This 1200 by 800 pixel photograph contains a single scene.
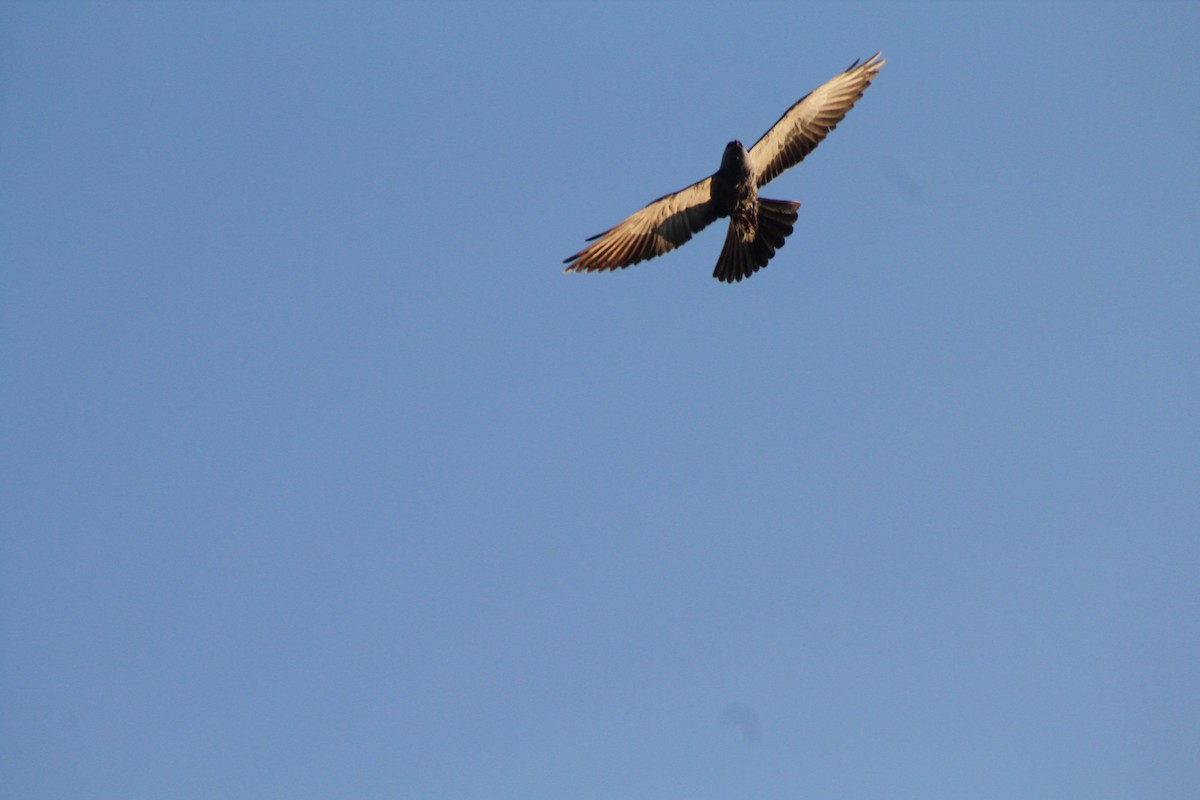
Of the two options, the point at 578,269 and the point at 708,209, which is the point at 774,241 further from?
the point at 578,269

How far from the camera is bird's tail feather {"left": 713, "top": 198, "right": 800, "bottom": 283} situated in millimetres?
13586

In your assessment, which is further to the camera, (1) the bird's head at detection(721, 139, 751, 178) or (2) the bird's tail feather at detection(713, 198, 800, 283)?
(2) the bird's tail feather at detection(713, 198, 800, 283)

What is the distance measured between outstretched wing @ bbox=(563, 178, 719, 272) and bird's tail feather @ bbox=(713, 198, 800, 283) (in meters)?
0.60

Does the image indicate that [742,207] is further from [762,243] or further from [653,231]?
[653,231]

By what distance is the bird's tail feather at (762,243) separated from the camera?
44.6 feet

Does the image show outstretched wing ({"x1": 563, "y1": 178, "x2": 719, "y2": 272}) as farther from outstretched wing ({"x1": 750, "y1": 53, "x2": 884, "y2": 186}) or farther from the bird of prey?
outstretched wing ({"x1": 750, "y1": 53, "x2": 884, "y2": 186})

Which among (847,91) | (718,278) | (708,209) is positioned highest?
(847,91)

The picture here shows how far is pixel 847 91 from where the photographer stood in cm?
1427

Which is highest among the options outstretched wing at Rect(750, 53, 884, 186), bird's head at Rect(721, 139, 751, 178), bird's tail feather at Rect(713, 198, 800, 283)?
outstretched wing at Rect(750, 53, 884, 186)

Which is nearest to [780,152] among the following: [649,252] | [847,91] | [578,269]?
[847,91]

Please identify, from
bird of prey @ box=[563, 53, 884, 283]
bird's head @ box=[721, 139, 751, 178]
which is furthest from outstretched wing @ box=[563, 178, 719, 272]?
bird's head @ box=[721, 139, 751, 178]

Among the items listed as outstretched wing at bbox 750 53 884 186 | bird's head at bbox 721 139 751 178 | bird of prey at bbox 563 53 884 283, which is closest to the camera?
bird's head at bbox 721 139 751 178

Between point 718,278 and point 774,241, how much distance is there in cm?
81

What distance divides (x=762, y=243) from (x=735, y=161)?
3.66ft
